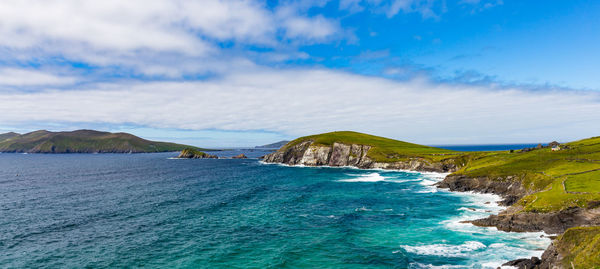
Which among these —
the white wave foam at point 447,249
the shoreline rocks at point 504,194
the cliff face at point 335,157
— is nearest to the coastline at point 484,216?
the shoreline rocks at point 504,194

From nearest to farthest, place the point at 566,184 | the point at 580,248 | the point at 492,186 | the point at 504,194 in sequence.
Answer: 1. the point at 580,248
2. the point at 566,184
3. the point at 504,194
4. the point at 492,186

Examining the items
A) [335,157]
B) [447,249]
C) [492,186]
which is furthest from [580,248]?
[335,157]

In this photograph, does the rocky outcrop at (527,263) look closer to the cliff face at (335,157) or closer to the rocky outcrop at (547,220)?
the rocky outcrop at (547,220)

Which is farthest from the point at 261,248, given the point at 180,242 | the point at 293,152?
the point at 293,152

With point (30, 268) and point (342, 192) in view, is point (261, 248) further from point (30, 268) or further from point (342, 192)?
point (342, 192)

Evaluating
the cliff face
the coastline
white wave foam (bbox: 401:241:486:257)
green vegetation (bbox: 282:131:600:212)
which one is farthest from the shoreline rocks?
white wave foam (bbox: 401:241:486:257)

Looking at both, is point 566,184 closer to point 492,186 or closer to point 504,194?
point 504,194
